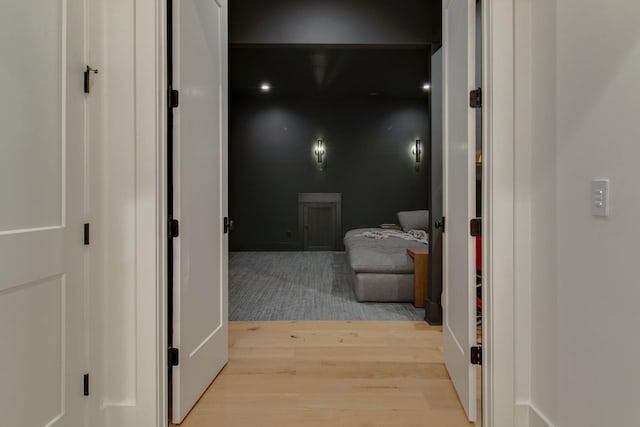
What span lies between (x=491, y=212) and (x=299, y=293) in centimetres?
313

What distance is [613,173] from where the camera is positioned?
48.5 inches

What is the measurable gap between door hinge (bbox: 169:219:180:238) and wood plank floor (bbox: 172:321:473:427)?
914mm

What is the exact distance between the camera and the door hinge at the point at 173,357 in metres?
1.85

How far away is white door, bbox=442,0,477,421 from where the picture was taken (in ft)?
6.27

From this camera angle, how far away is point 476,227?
1874mm

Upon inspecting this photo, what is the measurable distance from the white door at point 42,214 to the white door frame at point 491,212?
228mm

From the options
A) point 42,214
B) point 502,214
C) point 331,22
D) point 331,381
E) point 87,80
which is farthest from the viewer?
point 331,22

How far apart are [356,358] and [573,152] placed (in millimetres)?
1864

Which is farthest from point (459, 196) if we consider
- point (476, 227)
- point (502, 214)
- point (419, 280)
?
point (419, 280)

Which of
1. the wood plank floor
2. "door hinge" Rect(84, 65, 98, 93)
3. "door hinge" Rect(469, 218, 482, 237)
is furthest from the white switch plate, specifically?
"door hinge" Rect(84, 65, 98, 93)

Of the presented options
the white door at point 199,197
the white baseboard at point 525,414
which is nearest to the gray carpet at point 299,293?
the white door at point 199,197

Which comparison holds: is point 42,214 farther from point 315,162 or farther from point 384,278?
point 315,162

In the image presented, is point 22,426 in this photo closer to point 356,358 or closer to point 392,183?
point 356,358

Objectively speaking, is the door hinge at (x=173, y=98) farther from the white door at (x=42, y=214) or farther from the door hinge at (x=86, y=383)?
the door hinge at (x=86, y=383)
